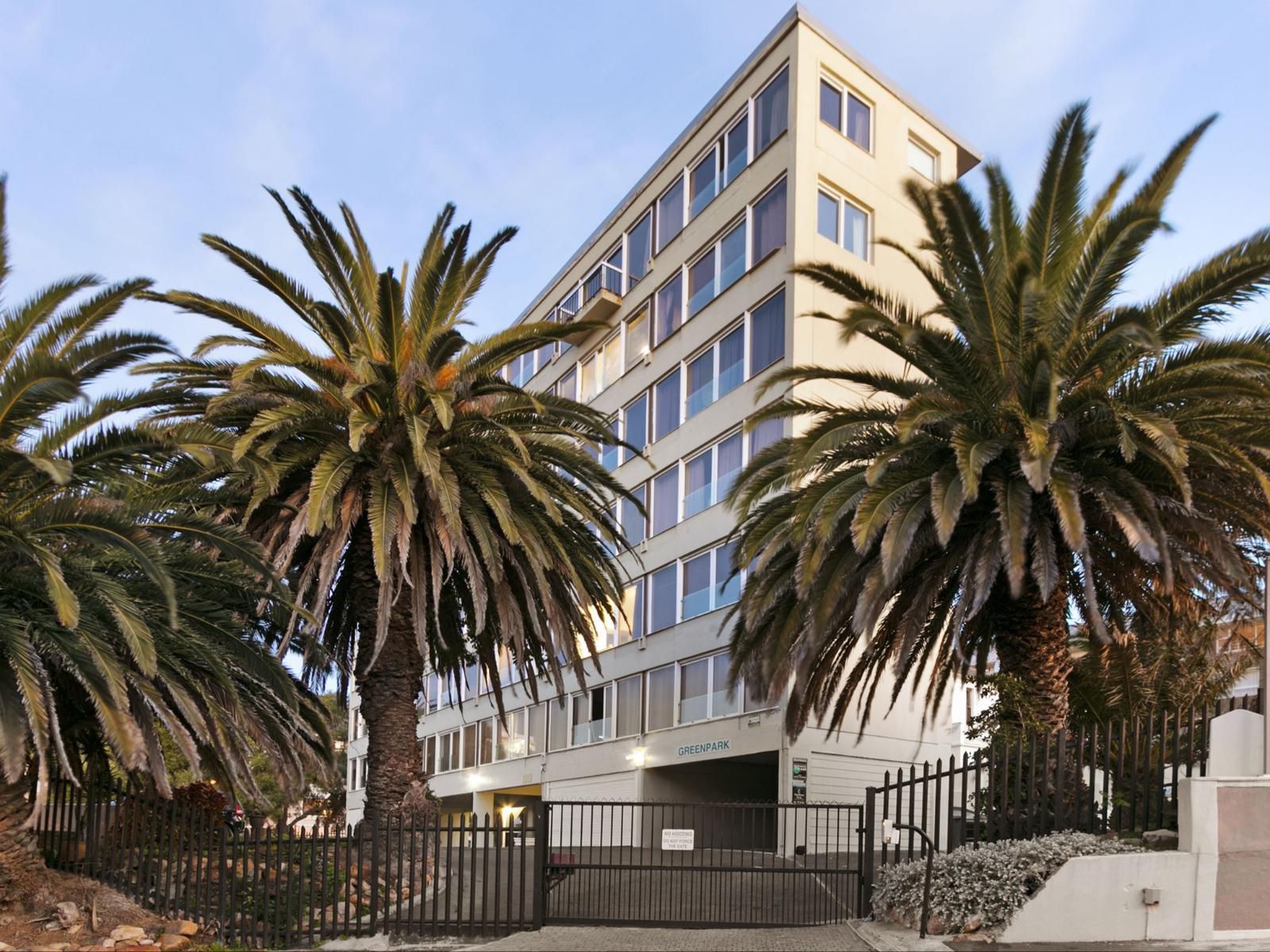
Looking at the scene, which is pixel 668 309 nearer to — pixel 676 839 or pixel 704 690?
pixel 704 690

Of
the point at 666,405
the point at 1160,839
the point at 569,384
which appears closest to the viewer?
the point at 1160,839

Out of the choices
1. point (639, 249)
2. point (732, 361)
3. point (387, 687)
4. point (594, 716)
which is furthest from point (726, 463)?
point (387, 687)

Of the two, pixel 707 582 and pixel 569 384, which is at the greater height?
pixel 569 384

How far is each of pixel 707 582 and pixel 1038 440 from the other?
707 inches

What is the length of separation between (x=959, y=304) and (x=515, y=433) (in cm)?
669

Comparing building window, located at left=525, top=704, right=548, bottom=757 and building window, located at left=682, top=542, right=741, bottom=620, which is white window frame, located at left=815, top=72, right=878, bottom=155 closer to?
building window, located at left=682, top=542, right=741, bottom=620

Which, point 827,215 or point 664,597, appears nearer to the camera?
point 827,215

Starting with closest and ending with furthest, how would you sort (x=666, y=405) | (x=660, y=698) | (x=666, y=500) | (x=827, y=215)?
(x=827, y=215) < (x=660, y=698) < (x=666, y=500) < (x=666, y=405)

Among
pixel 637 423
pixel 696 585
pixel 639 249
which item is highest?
pixel 639 249

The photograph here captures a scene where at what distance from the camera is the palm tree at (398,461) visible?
63.5 ft

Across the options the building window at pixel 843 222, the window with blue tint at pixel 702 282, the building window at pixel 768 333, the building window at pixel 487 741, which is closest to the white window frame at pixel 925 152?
the building window at pixel 843 222

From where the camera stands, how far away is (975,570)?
53.8ft

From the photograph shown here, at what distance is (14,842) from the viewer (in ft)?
53.4

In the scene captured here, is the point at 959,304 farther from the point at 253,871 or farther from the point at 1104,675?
the point at 253,871
